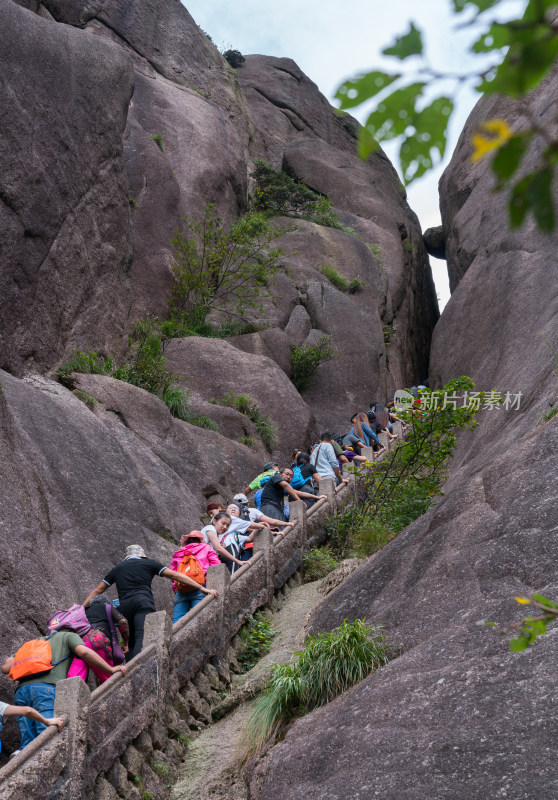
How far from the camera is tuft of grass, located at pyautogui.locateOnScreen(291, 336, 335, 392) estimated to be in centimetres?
2608

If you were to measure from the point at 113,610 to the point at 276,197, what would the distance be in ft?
92.3

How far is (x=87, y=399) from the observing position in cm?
1498

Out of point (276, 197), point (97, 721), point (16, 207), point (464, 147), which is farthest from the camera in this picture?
point (276, 197)

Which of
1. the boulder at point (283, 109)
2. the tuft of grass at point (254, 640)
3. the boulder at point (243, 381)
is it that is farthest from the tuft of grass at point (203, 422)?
the boulder at point (283, 109)

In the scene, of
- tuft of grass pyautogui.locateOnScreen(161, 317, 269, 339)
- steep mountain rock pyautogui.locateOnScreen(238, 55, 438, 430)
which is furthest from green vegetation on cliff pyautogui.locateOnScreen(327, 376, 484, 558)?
steep mountain rock pyautogui.locateOnScreen(238, 55, 438, 430)

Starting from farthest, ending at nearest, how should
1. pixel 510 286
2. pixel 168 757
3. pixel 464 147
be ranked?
1. pixel 464 147
2. pixel 510 286
3. pixel 168 757

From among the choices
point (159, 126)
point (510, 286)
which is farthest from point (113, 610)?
point (159, 126)

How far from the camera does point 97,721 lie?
7121mm

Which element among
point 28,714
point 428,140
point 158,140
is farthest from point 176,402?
point 428,140

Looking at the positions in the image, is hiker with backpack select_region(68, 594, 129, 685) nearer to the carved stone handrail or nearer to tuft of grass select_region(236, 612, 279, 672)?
the carved stone handrail

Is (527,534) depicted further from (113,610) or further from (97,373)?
(97,373)

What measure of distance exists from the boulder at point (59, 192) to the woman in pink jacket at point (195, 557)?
653 centimetres

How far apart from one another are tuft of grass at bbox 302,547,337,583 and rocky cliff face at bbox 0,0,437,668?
215 cm

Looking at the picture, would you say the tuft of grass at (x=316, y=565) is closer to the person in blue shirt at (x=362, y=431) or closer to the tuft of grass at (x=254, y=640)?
the tuft of grass at (x=254, y=640)
